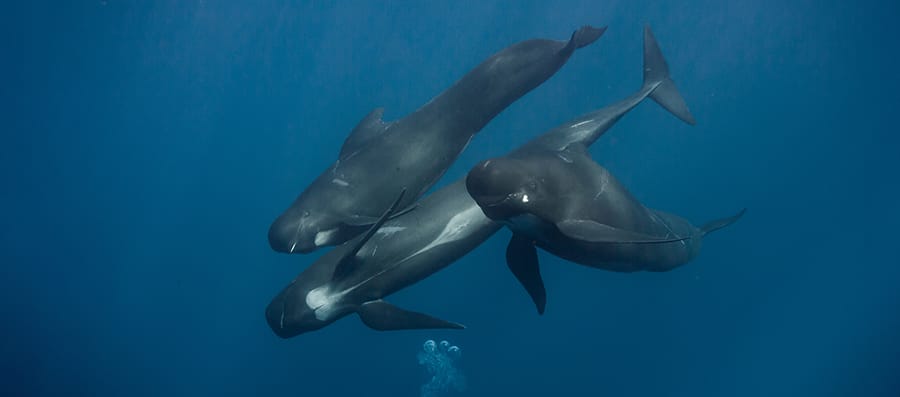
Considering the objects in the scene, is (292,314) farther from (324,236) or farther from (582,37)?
(582,37)

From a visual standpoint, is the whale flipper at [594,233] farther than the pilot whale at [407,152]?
No

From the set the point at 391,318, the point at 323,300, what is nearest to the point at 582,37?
the point at 391,318

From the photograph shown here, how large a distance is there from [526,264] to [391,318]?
1.99 meters

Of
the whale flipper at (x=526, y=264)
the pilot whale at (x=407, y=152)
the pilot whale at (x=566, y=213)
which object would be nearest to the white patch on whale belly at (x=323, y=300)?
the pilot whale at (x=407, y=152)

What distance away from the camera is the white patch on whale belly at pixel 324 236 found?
26.4 feet

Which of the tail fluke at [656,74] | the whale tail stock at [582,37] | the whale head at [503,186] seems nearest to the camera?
the whale head at [503,186]

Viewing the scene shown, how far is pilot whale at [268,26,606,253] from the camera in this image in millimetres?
8078

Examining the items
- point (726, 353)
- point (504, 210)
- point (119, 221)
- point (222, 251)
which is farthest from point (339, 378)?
point (726, 353)

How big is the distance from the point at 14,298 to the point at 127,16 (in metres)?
9.65

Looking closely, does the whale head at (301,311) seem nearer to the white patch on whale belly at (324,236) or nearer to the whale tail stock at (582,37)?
the white patch on whale belly at (324,236)

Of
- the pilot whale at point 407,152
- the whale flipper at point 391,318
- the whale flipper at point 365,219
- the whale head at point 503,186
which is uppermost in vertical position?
the pilot whale at point 407,152

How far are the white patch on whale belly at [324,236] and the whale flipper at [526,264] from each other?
→ 272 cm

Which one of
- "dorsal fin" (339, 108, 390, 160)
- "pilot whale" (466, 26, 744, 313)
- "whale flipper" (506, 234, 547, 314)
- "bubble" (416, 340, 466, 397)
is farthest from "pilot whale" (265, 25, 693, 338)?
"bubble" (416, 340, 466, 397)

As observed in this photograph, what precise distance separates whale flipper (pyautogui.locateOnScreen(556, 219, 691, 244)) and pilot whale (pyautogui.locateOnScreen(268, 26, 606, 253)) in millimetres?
3056
